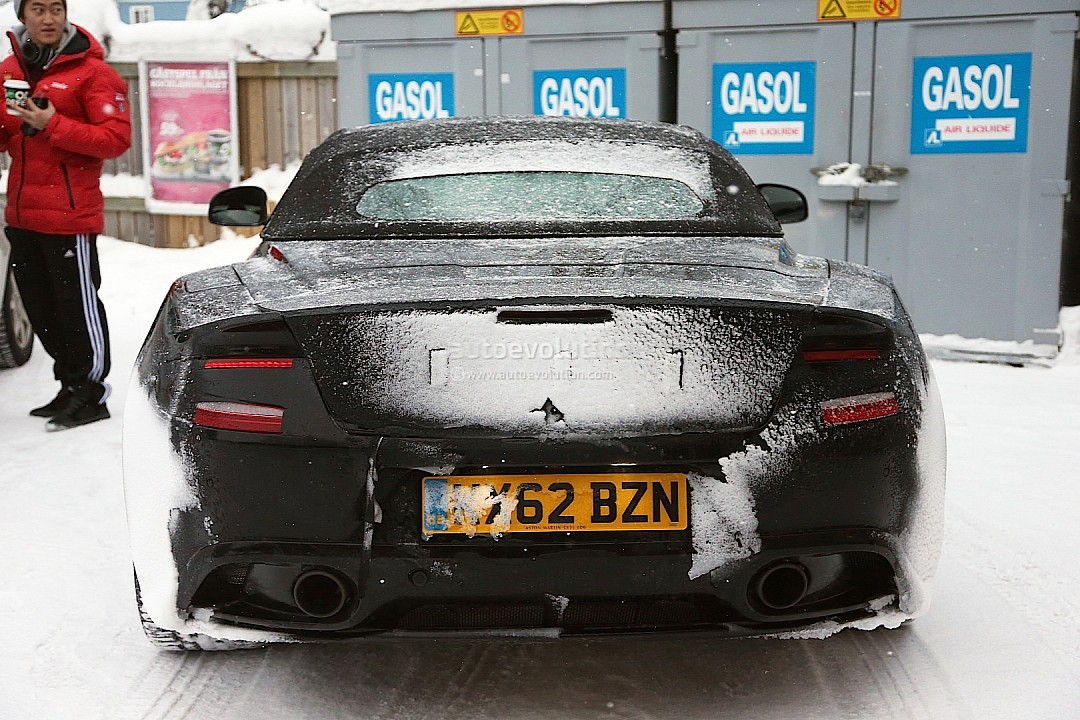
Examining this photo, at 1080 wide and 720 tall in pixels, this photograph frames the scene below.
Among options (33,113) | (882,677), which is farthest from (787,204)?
(33,113)

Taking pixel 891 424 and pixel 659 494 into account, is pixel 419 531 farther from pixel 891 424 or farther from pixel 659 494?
pixel 891 424

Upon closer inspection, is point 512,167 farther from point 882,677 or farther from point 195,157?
point 195,157

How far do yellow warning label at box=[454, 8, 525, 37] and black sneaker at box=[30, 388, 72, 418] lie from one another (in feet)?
13.5

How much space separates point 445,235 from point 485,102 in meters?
5.89

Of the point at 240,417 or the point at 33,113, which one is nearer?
the point at 240,417

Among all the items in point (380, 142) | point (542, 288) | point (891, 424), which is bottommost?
point (891, 424)

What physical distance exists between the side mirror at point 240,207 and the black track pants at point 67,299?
1.81m

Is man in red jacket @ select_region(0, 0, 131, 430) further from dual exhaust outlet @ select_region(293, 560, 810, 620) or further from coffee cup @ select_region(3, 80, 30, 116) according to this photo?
dual exhaust outlet @ select_region(293, 560, 810, 620)

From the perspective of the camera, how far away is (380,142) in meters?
3.91

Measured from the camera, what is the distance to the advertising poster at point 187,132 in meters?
12.9

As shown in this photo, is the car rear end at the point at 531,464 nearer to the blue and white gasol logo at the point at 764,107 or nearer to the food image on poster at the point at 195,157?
the blue and white gasol logo at the point at 764,107

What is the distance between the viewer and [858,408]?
2.52 meters

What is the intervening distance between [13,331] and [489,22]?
12.4 ft

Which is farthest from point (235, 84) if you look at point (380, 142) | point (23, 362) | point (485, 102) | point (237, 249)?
point (380, 142)
